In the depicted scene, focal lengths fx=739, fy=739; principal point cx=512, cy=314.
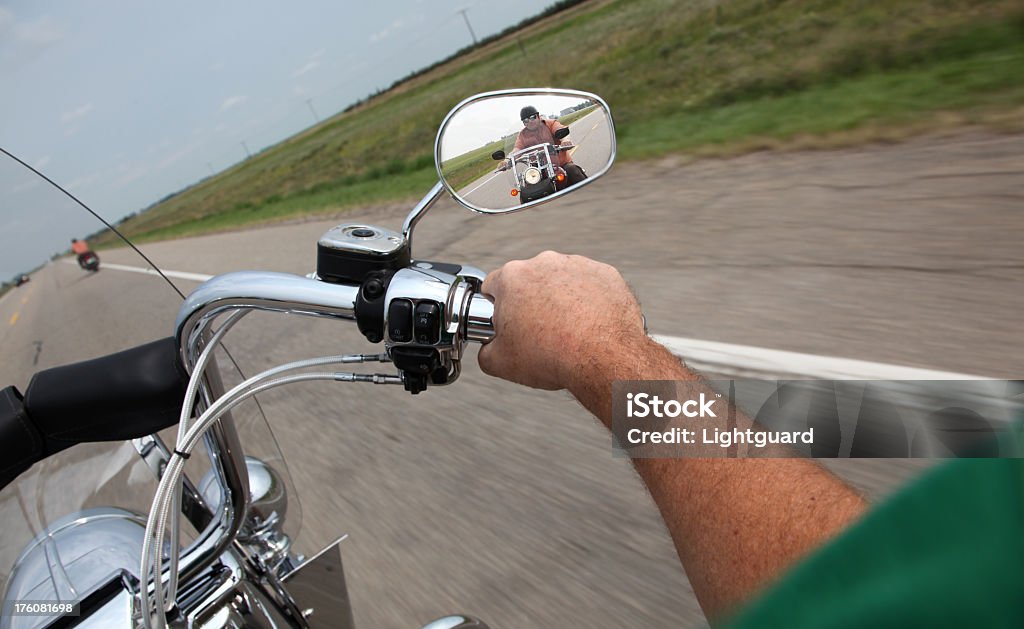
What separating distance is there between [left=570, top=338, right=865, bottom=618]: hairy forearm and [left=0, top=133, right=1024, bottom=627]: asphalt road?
1184 millimetres

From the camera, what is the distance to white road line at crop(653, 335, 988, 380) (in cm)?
334

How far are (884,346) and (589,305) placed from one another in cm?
290

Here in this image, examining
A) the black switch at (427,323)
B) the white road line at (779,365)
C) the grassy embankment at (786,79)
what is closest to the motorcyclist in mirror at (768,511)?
the black switch at (427,323)

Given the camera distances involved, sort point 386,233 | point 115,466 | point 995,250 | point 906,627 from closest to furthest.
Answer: point 906,627
point 386,233
point 115,466
point 995,250

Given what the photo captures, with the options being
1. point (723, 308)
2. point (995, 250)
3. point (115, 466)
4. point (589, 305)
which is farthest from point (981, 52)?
point (115, 466)

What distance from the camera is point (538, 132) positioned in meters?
1.35

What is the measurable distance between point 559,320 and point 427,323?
225mm

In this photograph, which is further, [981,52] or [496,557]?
[981,52]

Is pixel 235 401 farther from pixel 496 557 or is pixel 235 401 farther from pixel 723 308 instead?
pixel 723 308

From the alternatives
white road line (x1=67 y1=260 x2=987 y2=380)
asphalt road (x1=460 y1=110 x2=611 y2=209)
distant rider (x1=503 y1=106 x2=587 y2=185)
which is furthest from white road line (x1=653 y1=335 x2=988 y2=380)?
distant rider (x1=503 y1=106 x2=587 y2=185)

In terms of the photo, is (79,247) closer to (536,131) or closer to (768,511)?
(536,131)

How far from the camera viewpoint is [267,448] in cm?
181

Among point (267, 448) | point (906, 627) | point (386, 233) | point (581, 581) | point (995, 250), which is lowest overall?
point (995, 250)

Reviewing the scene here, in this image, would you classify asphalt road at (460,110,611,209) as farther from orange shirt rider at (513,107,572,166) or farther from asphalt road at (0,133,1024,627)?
asphalt road at (0,133,1024,627)
